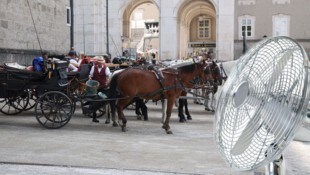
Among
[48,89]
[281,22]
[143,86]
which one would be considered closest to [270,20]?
[281,22]

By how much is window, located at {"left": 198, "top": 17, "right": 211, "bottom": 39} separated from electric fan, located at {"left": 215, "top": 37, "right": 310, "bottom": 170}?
5092cm

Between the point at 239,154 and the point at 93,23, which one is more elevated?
the point at 93,23

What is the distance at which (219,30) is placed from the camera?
125ft

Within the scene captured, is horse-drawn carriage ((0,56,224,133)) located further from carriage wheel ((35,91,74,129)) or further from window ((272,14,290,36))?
window ((272,14,290,36))

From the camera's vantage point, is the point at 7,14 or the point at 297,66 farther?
the point at 7,14

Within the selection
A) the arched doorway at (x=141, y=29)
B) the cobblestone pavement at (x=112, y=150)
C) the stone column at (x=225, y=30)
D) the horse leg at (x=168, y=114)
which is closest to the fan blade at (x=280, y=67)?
the cobblestone pavement at (x=112, y=150)

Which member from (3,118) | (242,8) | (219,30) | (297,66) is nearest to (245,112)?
(297,66)

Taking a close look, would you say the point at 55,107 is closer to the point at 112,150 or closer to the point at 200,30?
the point at 112,150

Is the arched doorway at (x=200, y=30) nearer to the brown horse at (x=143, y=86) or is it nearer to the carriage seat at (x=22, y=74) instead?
the brown horse at (x=143, y=86)

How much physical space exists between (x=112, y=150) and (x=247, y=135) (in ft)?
18.1

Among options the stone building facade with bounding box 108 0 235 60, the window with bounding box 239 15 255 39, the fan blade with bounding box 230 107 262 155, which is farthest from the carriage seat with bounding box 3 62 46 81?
the window with bounding box 239 15 255 39

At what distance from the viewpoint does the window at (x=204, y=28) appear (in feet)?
174

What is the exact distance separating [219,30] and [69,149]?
31704mm

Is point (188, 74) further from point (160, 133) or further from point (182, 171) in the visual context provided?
point (182, 171)
